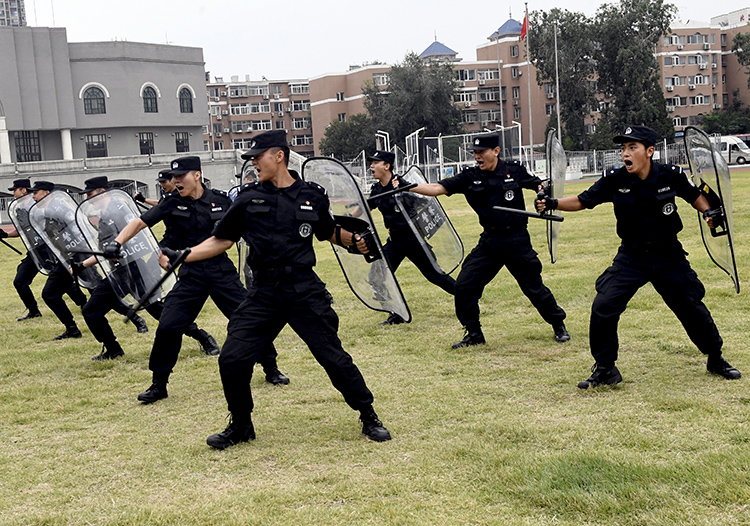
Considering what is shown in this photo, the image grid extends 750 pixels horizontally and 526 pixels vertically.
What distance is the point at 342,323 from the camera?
977 centimetres

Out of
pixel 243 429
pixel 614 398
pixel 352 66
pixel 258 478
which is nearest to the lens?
pixel 258 478

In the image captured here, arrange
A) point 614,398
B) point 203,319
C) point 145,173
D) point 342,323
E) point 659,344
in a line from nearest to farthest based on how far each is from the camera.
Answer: point 614,398 → point 659,344 → point 342,323 → point 203,319 → point 145,173

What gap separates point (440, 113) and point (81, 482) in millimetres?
70844

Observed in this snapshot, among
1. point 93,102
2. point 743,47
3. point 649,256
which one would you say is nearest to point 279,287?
point 649,256

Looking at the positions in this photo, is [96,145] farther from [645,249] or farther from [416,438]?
[416,438]

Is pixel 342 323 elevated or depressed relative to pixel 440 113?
depressed

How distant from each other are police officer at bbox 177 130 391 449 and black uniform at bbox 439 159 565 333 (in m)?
2.63

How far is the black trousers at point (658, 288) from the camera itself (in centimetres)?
583

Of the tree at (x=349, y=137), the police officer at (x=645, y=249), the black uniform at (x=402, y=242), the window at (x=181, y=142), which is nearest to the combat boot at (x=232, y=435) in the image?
the police officer at (x=645, y=249)

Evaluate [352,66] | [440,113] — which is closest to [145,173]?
[440,113]

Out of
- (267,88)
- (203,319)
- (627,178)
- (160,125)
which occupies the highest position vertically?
(267,88)

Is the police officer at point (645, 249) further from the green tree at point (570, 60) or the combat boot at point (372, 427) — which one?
the green tree at point (570, 60)

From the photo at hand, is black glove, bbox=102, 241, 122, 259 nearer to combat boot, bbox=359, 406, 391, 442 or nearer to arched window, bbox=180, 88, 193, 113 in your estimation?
combat boot, bbox=359, 406, 391, 442

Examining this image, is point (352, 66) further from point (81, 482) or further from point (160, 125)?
point (81, 482)
